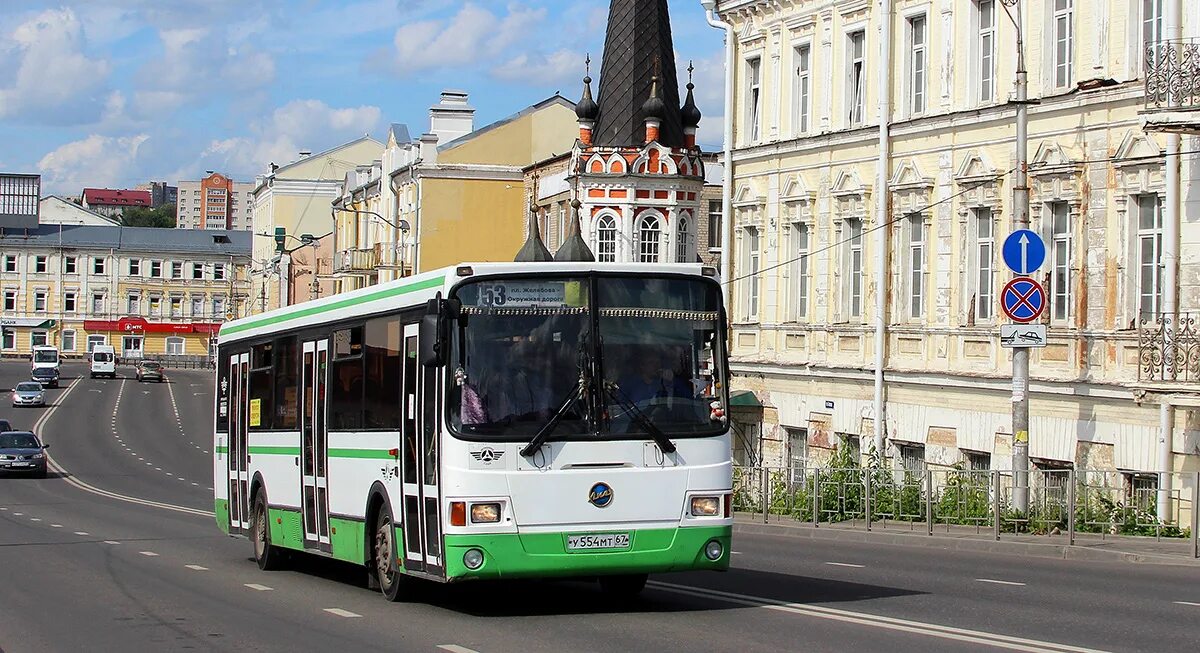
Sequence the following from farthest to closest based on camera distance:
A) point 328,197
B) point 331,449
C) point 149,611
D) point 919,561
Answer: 1. point 328,197
2. point 919,561
3. point 331,449
4. point 149,611

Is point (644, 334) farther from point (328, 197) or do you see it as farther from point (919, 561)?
point (328, 197)

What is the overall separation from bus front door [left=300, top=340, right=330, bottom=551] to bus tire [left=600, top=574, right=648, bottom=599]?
3343 mm

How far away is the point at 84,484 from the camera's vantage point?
164 ft

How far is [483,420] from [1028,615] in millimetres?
4742

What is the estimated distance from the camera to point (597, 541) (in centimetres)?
1408

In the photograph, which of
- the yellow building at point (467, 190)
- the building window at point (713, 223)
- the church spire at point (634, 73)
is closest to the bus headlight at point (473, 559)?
the church spire at point (634, 73)

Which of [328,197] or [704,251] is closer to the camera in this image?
[704,251]

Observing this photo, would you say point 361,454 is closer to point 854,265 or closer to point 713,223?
point 854,265

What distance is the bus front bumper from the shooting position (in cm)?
1388

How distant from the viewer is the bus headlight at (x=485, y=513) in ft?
45.5

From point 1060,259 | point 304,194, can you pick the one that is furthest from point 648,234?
point 304,194

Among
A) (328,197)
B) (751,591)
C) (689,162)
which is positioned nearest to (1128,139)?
(751,591)

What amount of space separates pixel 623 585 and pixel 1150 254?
14683 millimetres

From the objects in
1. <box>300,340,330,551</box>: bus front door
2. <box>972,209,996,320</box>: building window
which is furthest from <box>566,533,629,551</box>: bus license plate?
<box>972,209,996,320</box>: building window
